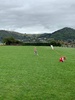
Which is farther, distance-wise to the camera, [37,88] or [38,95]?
[37,88]

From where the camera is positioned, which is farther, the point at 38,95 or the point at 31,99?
the point at 38,95

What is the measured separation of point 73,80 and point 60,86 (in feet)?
5.38

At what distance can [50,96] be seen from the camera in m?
8.50

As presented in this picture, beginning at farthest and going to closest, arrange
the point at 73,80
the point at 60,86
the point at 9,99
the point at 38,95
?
1. the point at 73,80
2. the point at 60,86
3. the point at 38,95
4. the point at 9,99

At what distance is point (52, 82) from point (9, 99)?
331cm

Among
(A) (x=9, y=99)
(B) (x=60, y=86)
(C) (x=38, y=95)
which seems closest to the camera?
(A) (x=9, y=99)

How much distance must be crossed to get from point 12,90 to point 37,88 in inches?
33.4

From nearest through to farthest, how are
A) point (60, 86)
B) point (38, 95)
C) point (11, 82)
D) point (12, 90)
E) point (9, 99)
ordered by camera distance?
point (9, 99) < point (38, 95) < point (12, 90) < point (60, 86) < point (11, 82)

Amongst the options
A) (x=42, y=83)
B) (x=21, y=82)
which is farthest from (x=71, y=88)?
(x=21, y=82)

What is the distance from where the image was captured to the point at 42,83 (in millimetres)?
10820

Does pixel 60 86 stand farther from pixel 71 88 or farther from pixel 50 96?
pixel 50 96

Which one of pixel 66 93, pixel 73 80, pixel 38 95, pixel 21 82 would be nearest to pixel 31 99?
pixel 38 95

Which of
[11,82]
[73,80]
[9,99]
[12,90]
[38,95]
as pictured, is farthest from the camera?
[73,80]

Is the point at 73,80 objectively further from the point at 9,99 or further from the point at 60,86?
the point at 9,99
